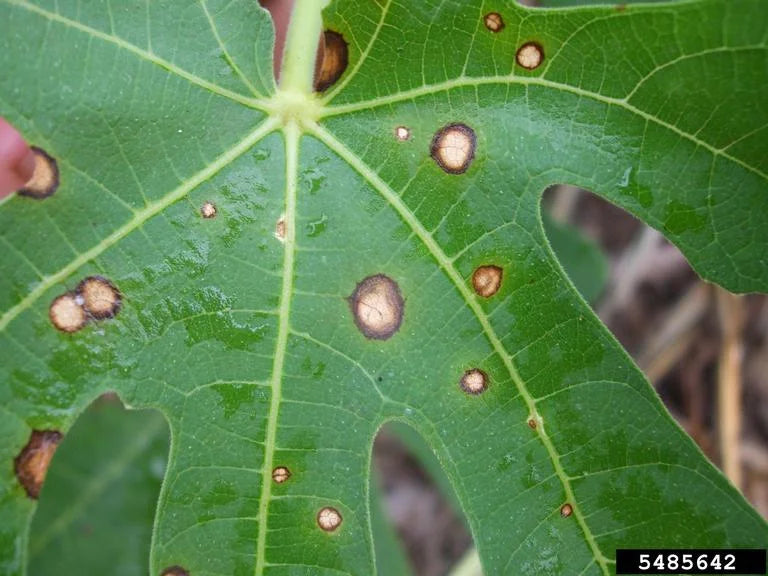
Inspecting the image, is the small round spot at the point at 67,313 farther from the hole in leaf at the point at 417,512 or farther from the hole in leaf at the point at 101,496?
the hole in leaf at the point at 417,512

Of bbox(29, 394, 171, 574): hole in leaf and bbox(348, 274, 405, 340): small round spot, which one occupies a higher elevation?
bbox(29, 394, 171, 574): hole in leaf

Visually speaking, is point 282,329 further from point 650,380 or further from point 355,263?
point 650,380

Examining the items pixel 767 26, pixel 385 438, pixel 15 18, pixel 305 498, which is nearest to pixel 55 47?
pixel 15 18

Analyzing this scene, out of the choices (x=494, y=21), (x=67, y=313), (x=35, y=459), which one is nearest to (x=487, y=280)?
(x=494, y=21)

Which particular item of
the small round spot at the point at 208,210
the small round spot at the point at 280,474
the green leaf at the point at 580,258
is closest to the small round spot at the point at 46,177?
the small round spot at the point at 208,210

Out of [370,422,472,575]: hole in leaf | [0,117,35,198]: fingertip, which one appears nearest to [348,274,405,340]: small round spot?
[0,117,35,198]: fingertip

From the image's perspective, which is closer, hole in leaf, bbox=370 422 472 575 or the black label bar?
the black label bar

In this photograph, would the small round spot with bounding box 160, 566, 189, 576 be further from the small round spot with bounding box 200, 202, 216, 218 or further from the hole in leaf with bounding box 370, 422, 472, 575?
the hole in leaf with bounding box 370, 422, 472, 575
